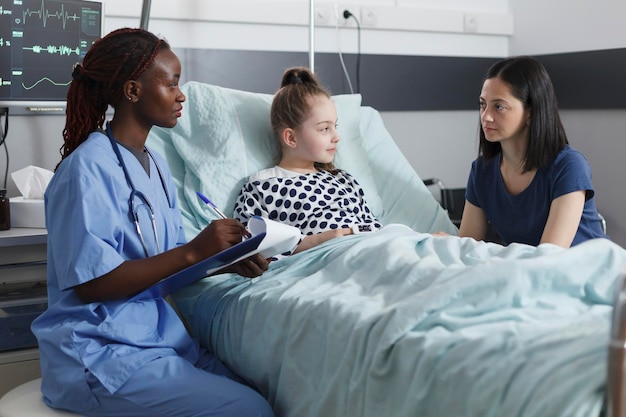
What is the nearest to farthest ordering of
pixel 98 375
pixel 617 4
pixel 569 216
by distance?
pixel 98 375, pixel 569 216, pixel 617 4

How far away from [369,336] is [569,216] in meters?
1.03

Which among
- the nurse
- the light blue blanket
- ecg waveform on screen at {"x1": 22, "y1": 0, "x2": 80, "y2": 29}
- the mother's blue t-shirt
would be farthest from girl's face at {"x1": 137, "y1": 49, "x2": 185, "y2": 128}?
the mother's blue t-shirt

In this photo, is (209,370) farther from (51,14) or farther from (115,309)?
(51,14)

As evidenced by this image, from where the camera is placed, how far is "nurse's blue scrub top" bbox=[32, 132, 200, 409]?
5.64 ft

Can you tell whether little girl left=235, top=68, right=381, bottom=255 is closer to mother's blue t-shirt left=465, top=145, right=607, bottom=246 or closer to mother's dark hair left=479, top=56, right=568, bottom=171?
mother's blue t-shirt left=465, top=145, right=607, bottom=246

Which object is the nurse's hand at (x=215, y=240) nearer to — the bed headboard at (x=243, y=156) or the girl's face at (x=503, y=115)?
the bed headboard at (x=243, y=156)

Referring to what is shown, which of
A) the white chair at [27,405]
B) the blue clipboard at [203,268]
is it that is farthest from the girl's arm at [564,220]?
the white chair at [27,405]

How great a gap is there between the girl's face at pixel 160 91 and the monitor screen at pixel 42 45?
2.85 feet

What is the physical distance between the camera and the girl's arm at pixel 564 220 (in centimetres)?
232

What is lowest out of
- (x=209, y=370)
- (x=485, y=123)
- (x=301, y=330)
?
(x=209, y=370)

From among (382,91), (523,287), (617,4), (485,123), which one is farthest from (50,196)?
(617,4)

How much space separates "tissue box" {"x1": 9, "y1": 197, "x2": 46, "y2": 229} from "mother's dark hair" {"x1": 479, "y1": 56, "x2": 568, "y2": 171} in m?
1.39

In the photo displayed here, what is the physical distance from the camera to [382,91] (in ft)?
11.7

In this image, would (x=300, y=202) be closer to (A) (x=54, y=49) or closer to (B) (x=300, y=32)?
(A) (x=54, y=49)
